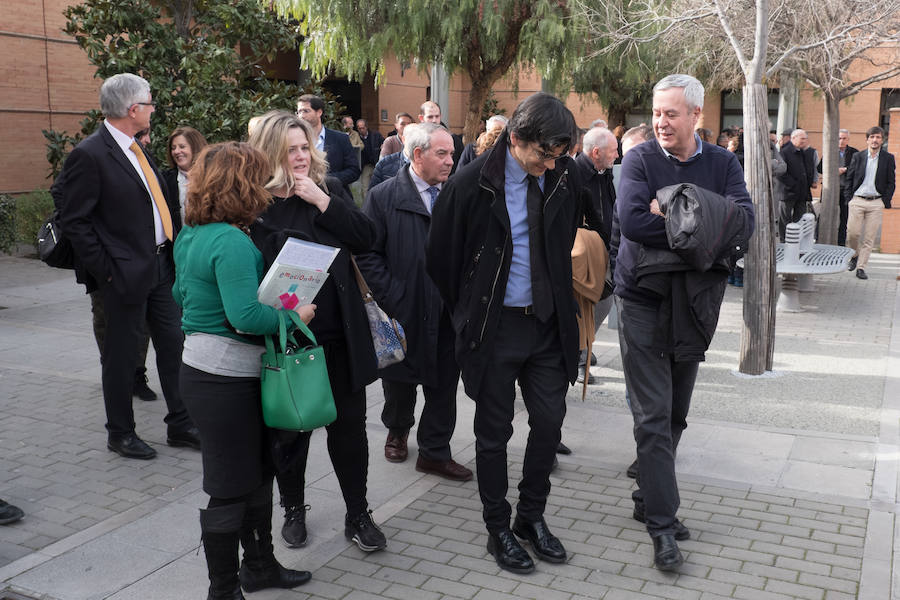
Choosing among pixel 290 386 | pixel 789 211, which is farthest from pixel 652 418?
pixel 789 211

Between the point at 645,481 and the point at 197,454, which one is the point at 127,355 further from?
the point at 645,481

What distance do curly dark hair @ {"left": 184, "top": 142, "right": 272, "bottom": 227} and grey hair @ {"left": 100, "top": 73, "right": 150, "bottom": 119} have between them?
2.09m

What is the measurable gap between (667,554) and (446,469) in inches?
58.9

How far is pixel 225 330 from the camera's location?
130 inches

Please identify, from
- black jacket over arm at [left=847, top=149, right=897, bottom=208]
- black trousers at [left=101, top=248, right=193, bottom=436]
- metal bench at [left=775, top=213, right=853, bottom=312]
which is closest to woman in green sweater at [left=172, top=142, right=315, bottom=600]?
black trousers at [left=101, top=248, right=193, bottom=436]

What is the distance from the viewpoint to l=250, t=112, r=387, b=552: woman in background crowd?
3693mm

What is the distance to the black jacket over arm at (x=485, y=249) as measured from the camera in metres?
3.78

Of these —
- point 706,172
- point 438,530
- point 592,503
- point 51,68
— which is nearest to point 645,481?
point 592,503

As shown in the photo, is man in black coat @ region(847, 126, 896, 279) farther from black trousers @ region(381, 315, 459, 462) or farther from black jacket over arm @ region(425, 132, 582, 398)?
black jacket over arm @ region(425, 132, 582, 398)

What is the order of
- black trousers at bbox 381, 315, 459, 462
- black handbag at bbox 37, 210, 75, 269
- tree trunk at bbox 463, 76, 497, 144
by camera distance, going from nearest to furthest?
black trousers at bbox 381, 315, 459, 462 → black handbag at bbox 37, 210, 75, 269 → tree trunk at bbox 463, 76, 497, 144

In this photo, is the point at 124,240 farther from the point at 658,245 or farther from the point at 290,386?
the point at 658,245

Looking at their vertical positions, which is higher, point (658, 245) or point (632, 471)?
point (658, 245)

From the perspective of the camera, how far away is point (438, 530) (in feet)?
14.3

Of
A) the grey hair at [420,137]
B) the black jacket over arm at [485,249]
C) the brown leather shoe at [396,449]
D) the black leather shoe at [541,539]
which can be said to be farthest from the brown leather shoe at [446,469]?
the grey hair at [420,137]
